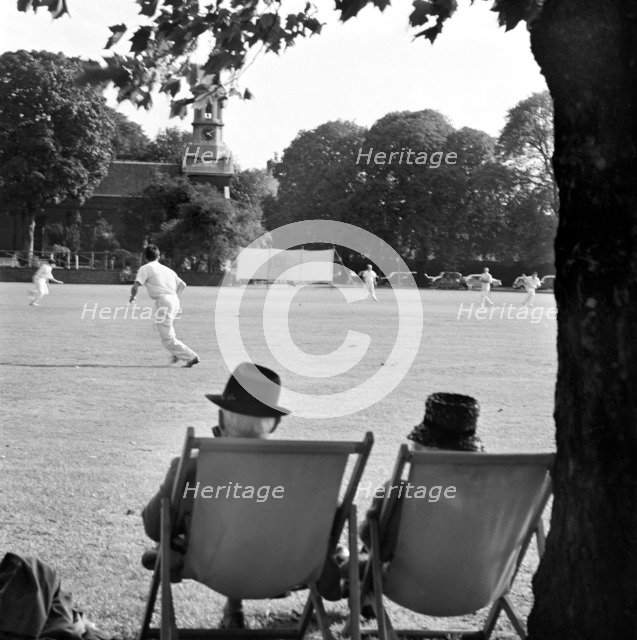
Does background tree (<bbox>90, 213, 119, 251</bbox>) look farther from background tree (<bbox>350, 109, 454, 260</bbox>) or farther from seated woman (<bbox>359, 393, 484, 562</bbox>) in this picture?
seated woman (<bbox>359, 393, 484, 562</bbox>)

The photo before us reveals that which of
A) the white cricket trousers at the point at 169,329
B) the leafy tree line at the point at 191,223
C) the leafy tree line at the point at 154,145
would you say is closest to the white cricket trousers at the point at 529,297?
the white cricket trousers at the point at 169,329

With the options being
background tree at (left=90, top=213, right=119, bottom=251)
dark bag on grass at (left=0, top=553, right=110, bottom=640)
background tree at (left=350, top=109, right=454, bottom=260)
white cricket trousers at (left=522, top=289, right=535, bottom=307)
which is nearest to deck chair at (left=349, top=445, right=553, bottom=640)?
dark bag on grass at (left=0, top=553, right=110, bottom=640)

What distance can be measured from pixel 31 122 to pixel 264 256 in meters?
18.9

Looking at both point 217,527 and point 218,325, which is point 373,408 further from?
point 218,325

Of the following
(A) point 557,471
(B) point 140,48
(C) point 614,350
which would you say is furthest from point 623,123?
(B) point 140,48

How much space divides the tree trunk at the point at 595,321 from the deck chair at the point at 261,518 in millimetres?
766

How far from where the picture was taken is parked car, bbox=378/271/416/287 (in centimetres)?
7206

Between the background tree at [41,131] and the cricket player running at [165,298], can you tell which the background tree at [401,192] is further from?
the cricket player running at [165,298]

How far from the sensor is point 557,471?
356 cm

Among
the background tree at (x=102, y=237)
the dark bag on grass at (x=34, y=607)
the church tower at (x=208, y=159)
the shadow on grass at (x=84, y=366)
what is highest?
the church tower at (x=208, y=159)

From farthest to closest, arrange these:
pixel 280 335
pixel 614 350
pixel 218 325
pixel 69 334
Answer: pixel 218 325, pixel 280 335, pixel 69 334, pixel 614 350

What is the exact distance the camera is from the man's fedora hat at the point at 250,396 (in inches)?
148


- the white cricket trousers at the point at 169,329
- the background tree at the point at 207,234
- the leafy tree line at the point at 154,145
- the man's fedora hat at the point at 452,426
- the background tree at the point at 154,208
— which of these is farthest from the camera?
the leafy tree line at the point at 154,145

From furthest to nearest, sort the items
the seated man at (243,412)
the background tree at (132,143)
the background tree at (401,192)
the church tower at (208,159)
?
the background tree at (132,143), the church tower at (208,159), the background tree at (401,192), the seated man at (243,412)
